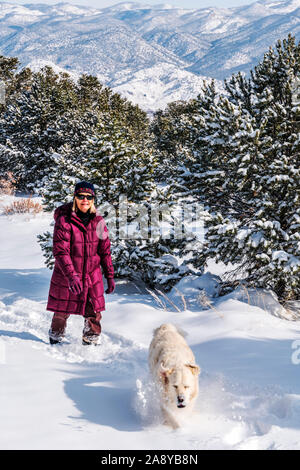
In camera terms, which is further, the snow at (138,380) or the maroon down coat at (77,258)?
the maroon down coat at (77,258)

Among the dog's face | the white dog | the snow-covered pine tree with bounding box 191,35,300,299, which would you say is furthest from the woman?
the snow-covered pine tree with bounding box 191,35,300,299

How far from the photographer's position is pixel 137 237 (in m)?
8.73

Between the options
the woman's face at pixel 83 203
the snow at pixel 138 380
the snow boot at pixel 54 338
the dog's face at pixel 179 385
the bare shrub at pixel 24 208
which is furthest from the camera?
the bare shrub at pixel 24 208

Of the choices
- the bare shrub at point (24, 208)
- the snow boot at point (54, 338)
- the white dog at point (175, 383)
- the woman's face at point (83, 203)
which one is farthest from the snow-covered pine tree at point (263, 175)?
the bare shrub at point (24, 208)

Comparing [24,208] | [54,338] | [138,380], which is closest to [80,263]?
[54,338]

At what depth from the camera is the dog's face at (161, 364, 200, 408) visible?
11.4ft

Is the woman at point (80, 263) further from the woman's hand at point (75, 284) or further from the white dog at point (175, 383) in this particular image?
the white dog at point (175, 383)

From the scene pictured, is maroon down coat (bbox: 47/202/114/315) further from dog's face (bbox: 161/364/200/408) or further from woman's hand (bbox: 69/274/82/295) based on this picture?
dog's face (bbox: 161/364/200/408)

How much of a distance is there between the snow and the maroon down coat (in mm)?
684

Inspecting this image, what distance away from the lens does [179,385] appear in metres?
3.48

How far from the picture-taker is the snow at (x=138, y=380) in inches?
131

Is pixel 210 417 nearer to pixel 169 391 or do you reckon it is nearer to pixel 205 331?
pixel 169 391

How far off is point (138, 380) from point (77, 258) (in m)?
1.93

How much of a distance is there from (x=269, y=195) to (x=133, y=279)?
12.2 ft
